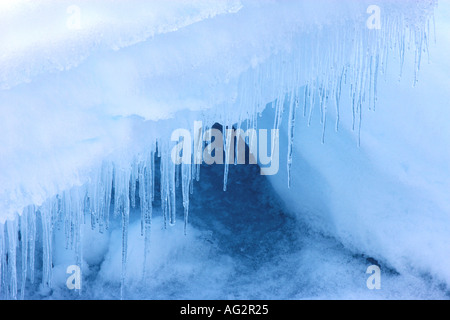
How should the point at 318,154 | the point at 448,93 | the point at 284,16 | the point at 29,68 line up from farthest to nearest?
the point at 318,154 < the point at 448,93 < the point at 284,16 < the point at 29,68

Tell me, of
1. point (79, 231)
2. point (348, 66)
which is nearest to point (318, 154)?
point (348, 66)

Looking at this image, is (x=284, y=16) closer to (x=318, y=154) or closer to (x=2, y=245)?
(x=318, y=154)

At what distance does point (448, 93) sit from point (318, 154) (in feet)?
3.29

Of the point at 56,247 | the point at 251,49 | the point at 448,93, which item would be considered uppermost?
the point at 251,49

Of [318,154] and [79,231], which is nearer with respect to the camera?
[79,231]

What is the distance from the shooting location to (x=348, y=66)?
122 inches

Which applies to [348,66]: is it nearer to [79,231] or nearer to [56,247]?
[79,231]

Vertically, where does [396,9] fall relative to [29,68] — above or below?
above

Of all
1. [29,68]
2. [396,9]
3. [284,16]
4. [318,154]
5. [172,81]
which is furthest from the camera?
[318,154]

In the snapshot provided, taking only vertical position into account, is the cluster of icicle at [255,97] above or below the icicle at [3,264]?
above

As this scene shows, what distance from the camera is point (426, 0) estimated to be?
3152 mm

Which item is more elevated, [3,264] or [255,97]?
[255,97]

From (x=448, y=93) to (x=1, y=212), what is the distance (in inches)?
112

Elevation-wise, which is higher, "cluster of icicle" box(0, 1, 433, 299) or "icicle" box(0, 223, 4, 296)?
"cluster of icicle" box(0, 1, 433, 299)
